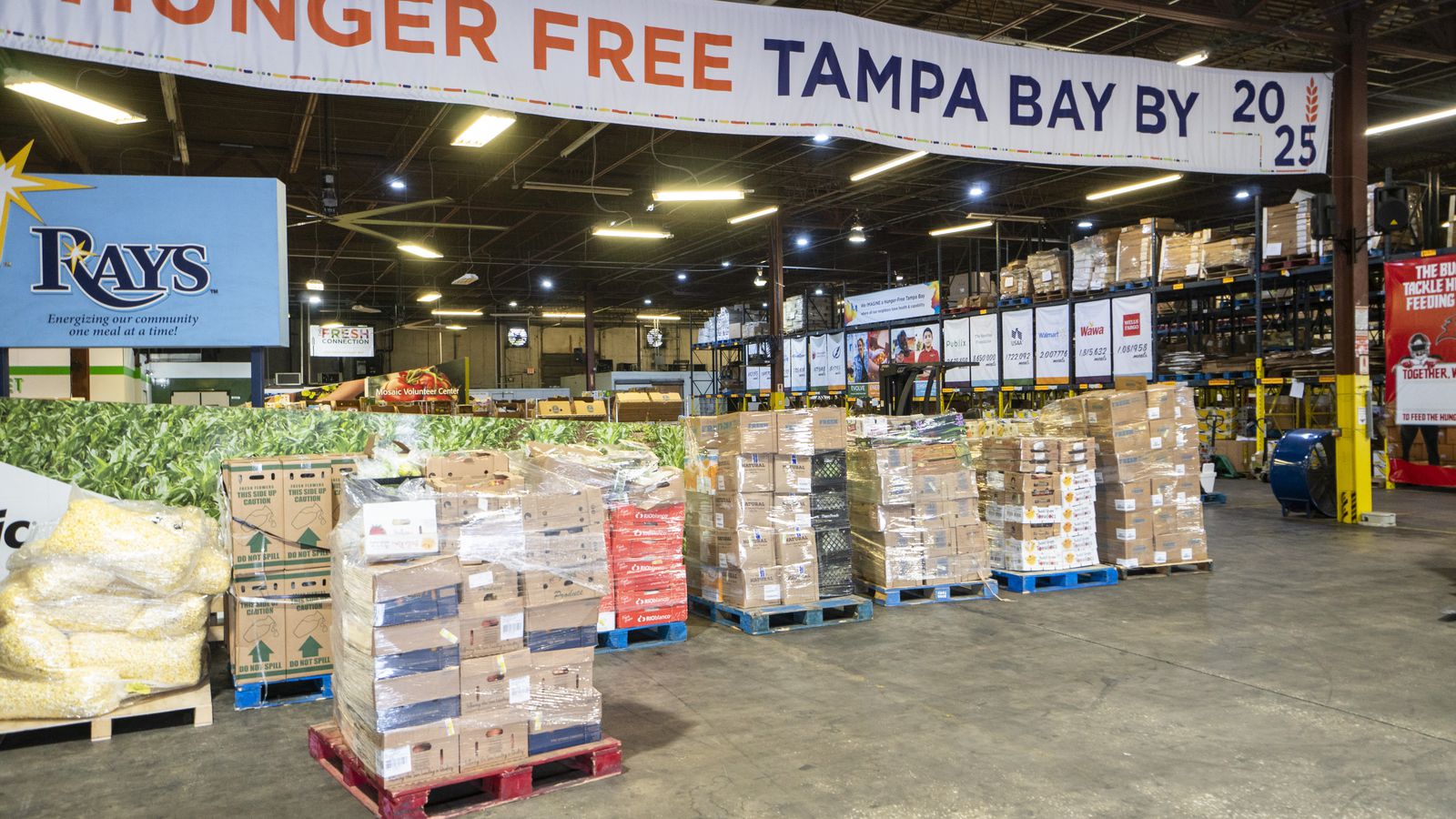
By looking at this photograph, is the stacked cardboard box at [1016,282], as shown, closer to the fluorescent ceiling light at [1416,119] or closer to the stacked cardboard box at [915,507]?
the fluorescent ceiling light at [1416,119]

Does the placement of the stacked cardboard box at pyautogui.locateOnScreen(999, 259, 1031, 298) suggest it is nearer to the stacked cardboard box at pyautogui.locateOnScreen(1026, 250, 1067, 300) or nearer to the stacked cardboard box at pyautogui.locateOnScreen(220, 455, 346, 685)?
the stacked cardboard box at pyautogui.locateOnScreen(1026, 250, 1067, 300)

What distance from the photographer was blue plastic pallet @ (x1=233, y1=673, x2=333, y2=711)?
16.8 ft

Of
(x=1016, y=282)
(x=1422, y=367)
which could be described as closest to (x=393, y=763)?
(x=1016, y=282)

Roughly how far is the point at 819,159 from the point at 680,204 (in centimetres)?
479

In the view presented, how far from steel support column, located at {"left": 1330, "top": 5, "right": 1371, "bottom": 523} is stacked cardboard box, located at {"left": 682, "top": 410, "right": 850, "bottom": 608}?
830cm

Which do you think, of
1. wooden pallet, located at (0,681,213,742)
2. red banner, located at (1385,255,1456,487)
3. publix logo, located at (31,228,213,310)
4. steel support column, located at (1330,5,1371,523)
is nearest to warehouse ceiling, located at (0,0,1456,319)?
steel support column, located at (1330,5,1371,523)

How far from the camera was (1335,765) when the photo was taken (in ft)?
13.4

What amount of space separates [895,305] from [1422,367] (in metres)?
9.54

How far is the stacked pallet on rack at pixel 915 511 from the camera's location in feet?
24.9

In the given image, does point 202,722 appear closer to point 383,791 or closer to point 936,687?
point 383,791

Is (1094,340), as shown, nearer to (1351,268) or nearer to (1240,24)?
(1351,268)

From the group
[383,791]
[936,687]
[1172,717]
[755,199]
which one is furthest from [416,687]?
[755,199]

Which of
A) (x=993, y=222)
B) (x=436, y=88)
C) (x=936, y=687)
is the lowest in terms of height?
(x=936, y=687)

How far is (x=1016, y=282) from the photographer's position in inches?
705
